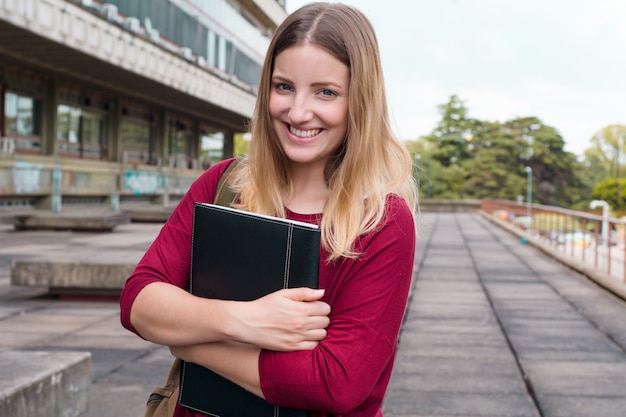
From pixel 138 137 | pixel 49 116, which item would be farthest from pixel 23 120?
pixel 138 137

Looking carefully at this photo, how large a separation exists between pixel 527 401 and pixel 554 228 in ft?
43.4

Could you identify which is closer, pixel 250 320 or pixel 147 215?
pixel 250 320

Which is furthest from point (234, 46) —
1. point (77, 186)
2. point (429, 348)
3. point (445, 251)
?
point (429, 348)

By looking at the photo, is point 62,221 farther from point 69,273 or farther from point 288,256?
point 288,256

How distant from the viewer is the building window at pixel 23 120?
901 inches

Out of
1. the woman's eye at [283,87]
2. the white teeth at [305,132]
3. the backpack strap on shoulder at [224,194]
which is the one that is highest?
the woman's eye at [283,87]

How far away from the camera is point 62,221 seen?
19.1m

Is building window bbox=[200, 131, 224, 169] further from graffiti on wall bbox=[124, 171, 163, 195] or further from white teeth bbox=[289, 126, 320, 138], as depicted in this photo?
white teeth bbox=[289, 126, 320, 138]

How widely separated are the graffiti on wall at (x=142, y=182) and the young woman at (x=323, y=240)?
29.1 metres

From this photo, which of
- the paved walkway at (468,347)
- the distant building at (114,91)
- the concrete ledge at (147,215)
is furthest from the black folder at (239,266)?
the concrete ledge at (147,215)

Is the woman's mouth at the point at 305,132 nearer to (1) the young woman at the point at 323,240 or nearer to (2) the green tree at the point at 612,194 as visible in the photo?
(1) the young woman at the point at 323,240

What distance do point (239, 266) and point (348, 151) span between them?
0.35 meters

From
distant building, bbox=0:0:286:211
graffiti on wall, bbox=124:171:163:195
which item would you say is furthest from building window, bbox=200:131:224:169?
graffiti on wall, bbox=124:171:163:195

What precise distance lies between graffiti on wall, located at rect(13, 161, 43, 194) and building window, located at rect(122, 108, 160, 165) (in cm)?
731
